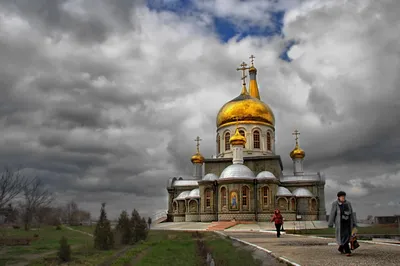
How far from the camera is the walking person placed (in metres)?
10.5

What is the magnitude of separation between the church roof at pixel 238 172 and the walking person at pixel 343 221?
28109 millimetres

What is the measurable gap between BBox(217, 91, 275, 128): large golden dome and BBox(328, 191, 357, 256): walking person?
1373 inches

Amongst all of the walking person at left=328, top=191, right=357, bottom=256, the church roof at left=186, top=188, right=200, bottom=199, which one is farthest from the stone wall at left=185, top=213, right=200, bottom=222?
the walking person at left=328, top=191, right=357, bottom=256

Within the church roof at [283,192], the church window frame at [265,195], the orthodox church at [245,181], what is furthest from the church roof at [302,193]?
the church window frame at [265,195]

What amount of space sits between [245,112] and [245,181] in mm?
9694

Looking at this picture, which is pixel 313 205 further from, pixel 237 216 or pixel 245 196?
pixel 237 216

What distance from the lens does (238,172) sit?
129ft

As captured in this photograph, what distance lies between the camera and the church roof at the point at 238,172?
1534 inches

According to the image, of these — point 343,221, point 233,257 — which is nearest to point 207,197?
point 233,257

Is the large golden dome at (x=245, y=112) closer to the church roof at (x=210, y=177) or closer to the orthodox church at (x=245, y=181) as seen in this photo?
the orthodox church at (x=245, y=181)

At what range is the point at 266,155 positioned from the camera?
146 ft

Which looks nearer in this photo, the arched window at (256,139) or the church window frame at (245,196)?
the church window frame at (245,196)

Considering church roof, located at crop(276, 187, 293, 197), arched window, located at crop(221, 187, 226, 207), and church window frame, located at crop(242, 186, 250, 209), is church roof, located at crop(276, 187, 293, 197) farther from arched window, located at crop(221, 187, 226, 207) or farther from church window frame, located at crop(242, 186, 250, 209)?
arched window, located at crop(221, 187, 226, 207)

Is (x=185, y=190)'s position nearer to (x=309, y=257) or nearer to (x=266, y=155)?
(x=266, y=155)
